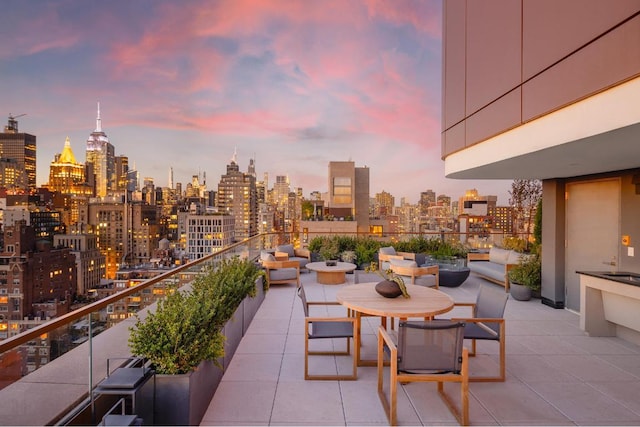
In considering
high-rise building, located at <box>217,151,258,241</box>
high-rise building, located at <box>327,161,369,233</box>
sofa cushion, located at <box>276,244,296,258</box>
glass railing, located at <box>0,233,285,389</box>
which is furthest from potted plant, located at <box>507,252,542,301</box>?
high-rise building, located at <box>217,151,258,241</box>

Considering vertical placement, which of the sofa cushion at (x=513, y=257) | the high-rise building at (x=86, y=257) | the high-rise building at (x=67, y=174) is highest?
the high-rise building at (x=67, y=174)

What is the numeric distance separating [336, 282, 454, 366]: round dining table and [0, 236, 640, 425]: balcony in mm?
654

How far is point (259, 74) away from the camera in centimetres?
1497

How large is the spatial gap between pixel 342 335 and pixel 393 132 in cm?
1427

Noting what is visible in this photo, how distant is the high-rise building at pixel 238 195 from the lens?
173 ft

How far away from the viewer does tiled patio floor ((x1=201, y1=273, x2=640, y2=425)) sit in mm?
2775

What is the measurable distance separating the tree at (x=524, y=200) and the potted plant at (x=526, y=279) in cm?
636

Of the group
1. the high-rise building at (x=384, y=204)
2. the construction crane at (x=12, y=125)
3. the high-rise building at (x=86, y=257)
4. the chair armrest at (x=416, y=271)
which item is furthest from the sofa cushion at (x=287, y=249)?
the construction crane at (x=12, y=125)

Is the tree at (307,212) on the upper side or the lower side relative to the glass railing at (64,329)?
upper

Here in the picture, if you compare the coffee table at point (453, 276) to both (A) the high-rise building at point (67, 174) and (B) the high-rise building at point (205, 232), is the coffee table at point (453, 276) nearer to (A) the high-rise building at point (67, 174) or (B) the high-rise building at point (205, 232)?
(B) the high-rise building at point (205, 232)

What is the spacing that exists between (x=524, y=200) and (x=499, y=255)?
18.1ft

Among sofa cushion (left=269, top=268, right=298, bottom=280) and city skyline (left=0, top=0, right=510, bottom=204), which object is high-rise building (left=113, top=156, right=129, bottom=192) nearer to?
city skyline (left=0, top=0, right=510, bottom=204)

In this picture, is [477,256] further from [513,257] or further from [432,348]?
[432,348]

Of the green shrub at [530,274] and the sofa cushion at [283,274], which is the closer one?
the green shrub at [530,274]
